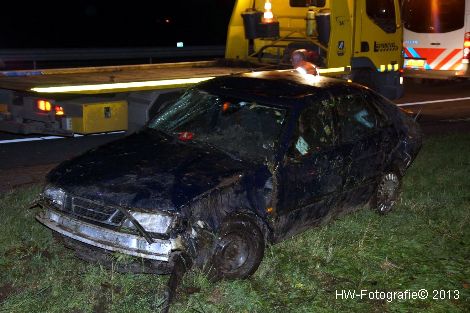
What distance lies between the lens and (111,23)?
29.6 metres

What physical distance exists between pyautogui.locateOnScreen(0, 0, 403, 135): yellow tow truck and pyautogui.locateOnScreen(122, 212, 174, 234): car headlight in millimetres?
4186

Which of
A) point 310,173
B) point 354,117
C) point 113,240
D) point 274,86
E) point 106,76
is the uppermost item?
point 274,86

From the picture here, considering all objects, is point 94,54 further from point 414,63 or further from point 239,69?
point 414,63

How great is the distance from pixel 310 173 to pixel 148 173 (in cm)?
147

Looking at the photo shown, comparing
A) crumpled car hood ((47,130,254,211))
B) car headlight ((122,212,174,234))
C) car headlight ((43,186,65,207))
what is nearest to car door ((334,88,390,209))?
crumpled car hood ((47,130,254,211))

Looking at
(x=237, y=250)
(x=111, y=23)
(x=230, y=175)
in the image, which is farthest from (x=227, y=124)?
(x=111, y=23)

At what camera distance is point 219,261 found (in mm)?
4777

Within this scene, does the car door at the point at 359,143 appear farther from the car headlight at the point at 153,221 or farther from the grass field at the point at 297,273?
the car headlight at the point at 153,221

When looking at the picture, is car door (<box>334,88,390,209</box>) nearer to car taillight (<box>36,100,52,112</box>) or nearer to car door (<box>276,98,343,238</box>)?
car door (<box>276,98,343,238</box>)

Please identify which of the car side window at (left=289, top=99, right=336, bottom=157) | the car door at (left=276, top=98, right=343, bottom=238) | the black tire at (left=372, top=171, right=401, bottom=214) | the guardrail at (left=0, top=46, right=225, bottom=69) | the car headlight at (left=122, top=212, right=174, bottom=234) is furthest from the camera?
the guardrail at (left=0, top=46, right=225, bottom=69)

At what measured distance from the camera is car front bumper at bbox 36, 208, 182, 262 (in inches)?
177

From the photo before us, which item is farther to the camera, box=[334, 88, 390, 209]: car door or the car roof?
box=[334, 88, 390, 209]: car door

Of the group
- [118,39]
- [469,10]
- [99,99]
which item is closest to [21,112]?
[99,99]

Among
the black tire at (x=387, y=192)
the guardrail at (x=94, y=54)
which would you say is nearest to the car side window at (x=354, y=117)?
the black tire at (x=387, y=192)
